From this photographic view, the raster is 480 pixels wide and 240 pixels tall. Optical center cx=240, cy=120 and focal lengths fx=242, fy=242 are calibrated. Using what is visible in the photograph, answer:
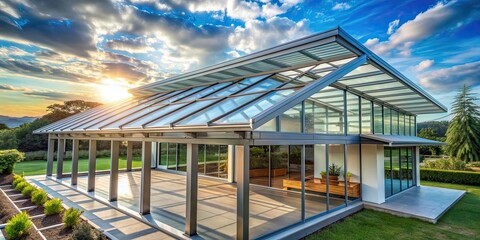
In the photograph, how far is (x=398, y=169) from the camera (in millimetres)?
11086

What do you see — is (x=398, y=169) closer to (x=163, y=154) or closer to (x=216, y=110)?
(x=216, y=110)

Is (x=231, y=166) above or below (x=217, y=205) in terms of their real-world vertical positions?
above

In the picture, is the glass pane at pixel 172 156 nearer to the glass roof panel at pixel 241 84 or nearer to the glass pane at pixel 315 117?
the glass roof panel at pixel 241 84

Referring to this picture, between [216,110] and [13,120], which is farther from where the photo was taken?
[13,120]

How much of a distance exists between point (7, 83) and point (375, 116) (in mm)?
21108

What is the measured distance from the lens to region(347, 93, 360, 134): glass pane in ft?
29.3

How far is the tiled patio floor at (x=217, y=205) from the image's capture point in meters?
6.18

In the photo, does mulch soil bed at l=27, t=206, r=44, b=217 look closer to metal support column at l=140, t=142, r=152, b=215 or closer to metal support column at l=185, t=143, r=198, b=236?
metal support column at l=140, t=142, r=152, b=215

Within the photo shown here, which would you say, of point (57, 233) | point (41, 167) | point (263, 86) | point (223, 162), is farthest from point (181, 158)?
point (41, 167)

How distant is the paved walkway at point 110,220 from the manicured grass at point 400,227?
13.4 feet

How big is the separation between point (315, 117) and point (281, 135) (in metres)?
2.03

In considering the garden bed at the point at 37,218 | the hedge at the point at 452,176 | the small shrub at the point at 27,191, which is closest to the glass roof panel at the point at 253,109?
the garden bed at the point at 37,218

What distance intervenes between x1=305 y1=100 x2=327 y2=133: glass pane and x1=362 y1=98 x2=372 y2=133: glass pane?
2.87m

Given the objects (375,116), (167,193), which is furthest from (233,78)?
(375,116)
